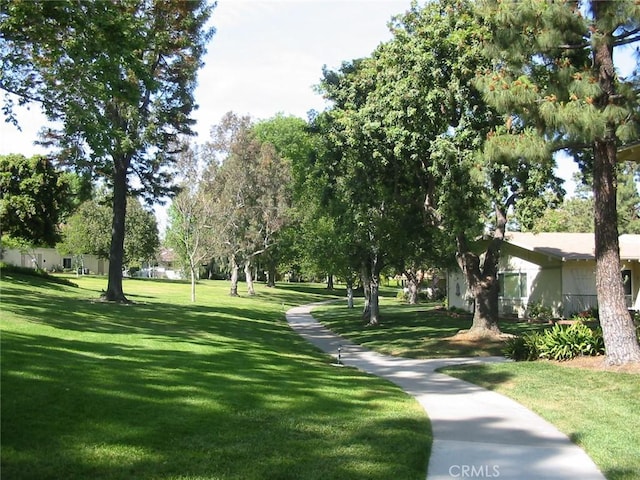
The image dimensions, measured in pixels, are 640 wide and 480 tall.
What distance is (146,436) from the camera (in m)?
6.08

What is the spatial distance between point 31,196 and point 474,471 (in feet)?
106

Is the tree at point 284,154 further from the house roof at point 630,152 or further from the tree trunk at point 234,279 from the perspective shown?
the house roof at point 630,152

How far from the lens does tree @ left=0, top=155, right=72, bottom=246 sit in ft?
106

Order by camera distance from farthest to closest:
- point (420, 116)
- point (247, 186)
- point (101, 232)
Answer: point (101, 232) < point (247, 186) < point (420, 116)

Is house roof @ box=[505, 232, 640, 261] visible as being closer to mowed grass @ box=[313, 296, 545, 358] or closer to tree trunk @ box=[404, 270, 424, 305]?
mowed grass @ box=[313, 296, 545, 358]

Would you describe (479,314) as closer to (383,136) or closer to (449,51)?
(383,136)

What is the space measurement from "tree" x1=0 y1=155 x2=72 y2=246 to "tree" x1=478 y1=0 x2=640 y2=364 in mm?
27268

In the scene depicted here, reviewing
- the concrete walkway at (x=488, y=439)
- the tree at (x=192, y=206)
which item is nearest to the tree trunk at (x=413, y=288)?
the tree at (x=192, y=206)

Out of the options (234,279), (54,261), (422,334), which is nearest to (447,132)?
(422,334)

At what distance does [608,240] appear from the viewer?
12.5m

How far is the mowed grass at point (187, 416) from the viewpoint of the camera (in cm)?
543

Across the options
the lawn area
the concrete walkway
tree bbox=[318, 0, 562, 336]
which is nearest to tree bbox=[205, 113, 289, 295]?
tree bbox=[318, 0, 562, 336]

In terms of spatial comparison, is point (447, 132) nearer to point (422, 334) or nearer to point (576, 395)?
point (422, 334)

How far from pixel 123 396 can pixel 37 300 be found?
15.0m
